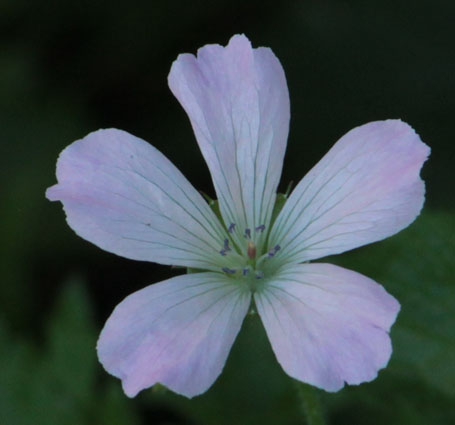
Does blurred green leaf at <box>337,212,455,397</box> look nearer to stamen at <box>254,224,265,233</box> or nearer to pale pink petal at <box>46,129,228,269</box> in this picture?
stamen at <box>254,224,265,233</box>

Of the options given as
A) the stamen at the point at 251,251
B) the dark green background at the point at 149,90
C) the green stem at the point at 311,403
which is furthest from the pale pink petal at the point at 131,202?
the dark green background at the point at 149,90

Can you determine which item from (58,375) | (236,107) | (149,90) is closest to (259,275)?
(236,107)

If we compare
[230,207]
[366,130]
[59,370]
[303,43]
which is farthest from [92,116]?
[366,130]

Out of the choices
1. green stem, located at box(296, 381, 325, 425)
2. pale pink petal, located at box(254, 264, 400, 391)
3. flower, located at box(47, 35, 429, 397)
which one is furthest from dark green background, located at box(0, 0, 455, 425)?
pale pink petal, located at box(254, 264, 400, 391)

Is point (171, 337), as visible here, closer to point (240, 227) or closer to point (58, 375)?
point (240, 227)

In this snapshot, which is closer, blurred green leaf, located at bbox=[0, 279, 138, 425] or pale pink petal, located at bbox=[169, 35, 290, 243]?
pale pink petal, located at bbox=[169, 35, 290, 243]

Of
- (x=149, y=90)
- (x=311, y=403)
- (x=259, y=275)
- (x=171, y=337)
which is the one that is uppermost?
(x=171, y=337)

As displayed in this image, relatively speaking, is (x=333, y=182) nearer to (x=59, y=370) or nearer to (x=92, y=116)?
(x=59, y=370)

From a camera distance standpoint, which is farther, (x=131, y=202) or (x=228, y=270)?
(x=228, y=270)

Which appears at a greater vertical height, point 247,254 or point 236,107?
point 236,107
